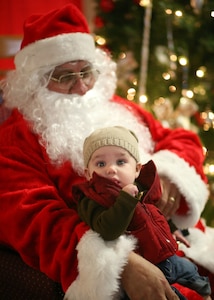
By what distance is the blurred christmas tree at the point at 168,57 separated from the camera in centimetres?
249

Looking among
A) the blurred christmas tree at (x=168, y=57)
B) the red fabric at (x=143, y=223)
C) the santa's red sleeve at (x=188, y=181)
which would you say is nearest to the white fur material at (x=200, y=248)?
the santa's red sleeve at (x=188, y=181)

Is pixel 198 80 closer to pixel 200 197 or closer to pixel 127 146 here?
pixel 200 197

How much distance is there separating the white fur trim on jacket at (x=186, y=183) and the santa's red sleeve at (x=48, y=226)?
372mm

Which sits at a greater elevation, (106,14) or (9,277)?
(106,14)

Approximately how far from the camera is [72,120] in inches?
70.3

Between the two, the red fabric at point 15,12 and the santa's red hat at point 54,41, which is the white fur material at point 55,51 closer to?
the santa's red hat at point 54,41

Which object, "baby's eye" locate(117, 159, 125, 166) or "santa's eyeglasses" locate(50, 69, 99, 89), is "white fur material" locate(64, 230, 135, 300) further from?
"santa's eyeglasses" locate(50, 69, 99, 89)

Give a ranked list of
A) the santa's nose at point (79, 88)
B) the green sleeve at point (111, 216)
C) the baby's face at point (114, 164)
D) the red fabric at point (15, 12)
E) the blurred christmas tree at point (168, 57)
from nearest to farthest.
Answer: the green sleeve at point (111, 216) < the baby's face at point (114, 164) < the santa's nose at point (79, 88) < the blurred christmas tree at point (168, 57) < the red fabric at point (15, 12)

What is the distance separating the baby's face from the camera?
131 centimetres

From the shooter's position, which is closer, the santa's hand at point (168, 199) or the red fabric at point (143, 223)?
the red fabric at point (143, 223)

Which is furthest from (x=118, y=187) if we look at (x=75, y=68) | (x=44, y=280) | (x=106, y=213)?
(x=75, y=68)

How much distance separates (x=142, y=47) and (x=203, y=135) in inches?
26.5

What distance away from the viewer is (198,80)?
2664 millimetres

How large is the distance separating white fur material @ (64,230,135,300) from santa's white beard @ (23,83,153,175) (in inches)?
16.3
